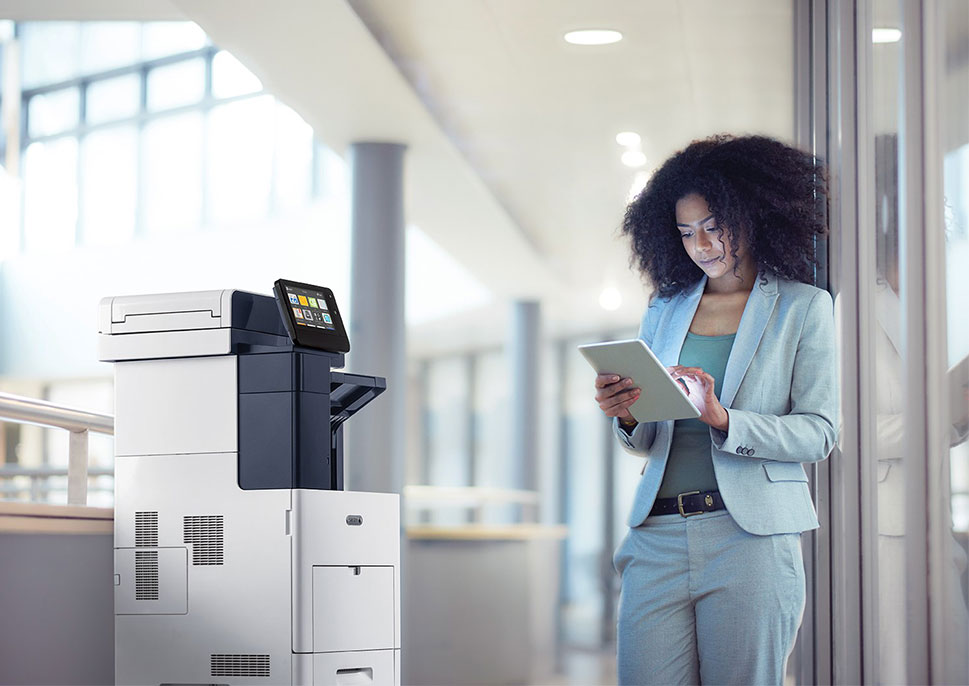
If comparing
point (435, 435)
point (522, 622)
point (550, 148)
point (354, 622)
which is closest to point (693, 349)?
point (354, 622)

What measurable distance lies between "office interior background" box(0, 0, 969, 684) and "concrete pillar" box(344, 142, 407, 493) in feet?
0.08

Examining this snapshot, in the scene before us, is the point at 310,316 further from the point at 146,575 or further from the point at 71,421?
the point at 71,421

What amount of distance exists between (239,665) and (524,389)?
7.43 m

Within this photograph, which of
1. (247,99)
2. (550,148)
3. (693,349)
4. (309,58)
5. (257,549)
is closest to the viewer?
(257,549)

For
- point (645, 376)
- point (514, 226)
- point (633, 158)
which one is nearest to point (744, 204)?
point (645, 376)

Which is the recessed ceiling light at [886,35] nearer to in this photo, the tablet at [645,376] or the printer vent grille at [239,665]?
the tablet at [645,376]

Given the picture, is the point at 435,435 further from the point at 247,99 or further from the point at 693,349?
the point at 693,349

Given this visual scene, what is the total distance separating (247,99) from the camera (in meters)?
8.39

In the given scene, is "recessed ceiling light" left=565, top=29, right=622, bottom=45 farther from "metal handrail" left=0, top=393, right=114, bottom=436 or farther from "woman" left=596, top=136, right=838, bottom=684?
"metal handrail" left=0, top=393, right=114, bottom=436

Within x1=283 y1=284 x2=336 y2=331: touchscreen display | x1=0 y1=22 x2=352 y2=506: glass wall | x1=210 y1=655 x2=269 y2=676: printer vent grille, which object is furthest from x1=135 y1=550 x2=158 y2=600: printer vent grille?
x1=0 y1=22 x2=352 y2=506: glass wall

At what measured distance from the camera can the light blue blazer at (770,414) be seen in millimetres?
2158

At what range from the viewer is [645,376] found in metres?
2.07

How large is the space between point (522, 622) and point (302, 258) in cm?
365

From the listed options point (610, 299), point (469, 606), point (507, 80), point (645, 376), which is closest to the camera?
point (645, 376)
